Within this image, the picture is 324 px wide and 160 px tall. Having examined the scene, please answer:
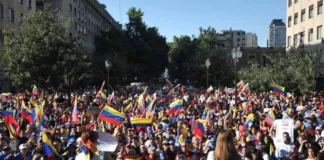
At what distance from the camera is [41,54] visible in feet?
77.7

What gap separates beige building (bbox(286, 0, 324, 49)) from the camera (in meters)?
40.6

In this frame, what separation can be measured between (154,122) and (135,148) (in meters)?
4.68

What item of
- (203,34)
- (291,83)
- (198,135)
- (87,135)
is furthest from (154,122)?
(203,34)

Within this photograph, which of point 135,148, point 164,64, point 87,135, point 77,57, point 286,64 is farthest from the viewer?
point 164,64

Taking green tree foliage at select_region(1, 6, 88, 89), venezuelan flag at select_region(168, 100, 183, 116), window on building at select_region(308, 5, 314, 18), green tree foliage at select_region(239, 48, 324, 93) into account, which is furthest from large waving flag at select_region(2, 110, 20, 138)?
window on building at select_region(308, 5, 314, 18)

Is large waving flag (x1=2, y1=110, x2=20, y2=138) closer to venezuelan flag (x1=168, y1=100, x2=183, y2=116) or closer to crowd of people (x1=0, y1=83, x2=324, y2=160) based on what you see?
crowd of people (x1=0, y1=83, x2=324, y2=160)

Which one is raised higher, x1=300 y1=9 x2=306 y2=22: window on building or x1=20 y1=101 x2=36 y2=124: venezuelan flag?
x1=300 y1=9 x2=306 y2=22: window on building

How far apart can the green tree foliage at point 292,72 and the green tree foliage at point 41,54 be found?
15.3 m

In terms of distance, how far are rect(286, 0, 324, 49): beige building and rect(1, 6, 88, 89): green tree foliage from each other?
25.5 m

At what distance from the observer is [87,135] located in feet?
15.5

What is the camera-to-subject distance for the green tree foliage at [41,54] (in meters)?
23.7

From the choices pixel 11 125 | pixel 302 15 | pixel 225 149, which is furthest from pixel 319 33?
pixel 225 149

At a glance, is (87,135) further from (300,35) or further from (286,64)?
(300,35)

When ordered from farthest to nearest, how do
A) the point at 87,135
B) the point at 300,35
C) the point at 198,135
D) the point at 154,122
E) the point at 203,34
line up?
1. the point at 203,34
2. the point at 300,35
3. the point at 154,122
4. the point at 198,135
5. the point at 87,135
